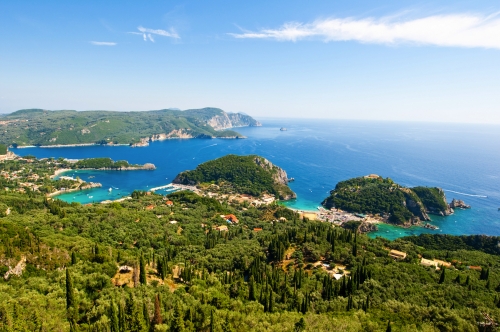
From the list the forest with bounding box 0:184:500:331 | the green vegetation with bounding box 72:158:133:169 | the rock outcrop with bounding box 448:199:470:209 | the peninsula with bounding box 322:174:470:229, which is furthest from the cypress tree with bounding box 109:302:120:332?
the green vegetation with bounding box 72:158:133:169

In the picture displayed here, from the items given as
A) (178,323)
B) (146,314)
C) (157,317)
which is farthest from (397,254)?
(146,314)

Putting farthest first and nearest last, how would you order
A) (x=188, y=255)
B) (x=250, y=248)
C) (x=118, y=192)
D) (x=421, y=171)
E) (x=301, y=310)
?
(x=421, y=171), (x=118, y=192), (x=250, y=248), (x=188, y=255), (x=301, y=310)

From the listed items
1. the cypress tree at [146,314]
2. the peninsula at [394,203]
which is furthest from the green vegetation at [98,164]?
the cypress tree at [146,314]

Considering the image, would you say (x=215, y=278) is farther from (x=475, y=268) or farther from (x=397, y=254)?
(x=475, y=268)

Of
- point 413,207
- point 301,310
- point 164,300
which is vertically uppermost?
point 164,300

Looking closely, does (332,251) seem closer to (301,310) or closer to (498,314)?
(301,310)

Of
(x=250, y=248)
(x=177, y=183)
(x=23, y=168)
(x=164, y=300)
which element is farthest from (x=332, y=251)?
(x=23, y=168)
